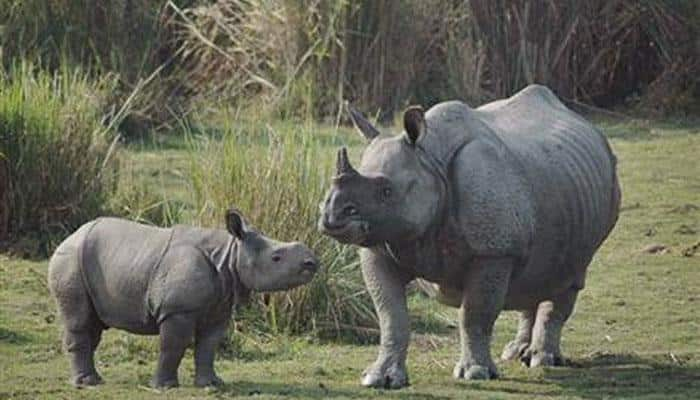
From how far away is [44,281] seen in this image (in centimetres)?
1299

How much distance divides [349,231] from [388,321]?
2.30ft

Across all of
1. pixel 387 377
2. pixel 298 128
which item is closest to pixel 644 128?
pixel 298 128

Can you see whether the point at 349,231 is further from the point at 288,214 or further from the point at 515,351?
the point at 288,214

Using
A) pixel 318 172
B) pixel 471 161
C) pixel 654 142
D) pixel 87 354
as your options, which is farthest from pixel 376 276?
pixel 654 142

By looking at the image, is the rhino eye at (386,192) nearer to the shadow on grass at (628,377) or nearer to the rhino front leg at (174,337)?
the rhino front leg at (174,337)

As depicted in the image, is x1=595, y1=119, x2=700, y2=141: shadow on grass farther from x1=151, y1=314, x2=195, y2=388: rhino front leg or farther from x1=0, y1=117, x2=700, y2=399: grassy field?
x1=151, y1=314, x2=195, y2=388: rhino front leg

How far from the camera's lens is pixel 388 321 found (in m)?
9.88

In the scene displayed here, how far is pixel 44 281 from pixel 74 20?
6602 mm

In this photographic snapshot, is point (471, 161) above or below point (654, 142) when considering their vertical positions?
above

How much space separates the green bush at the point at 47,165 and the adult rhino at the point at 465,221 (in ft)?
13.6

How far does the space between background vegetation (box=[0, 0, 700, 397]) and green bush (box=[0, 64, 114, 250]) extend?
0.01 meters

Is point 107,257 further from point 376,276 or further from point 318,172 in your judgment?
point 318,172

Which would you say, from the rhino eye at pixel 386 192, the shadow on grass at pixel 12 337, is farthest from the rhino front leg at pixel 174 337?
the shadow on grass at pixel 12 337

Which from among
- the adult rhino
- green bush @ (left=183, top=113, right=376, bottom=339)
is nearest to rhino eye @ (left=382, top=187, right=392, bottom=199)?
the adult rhino
